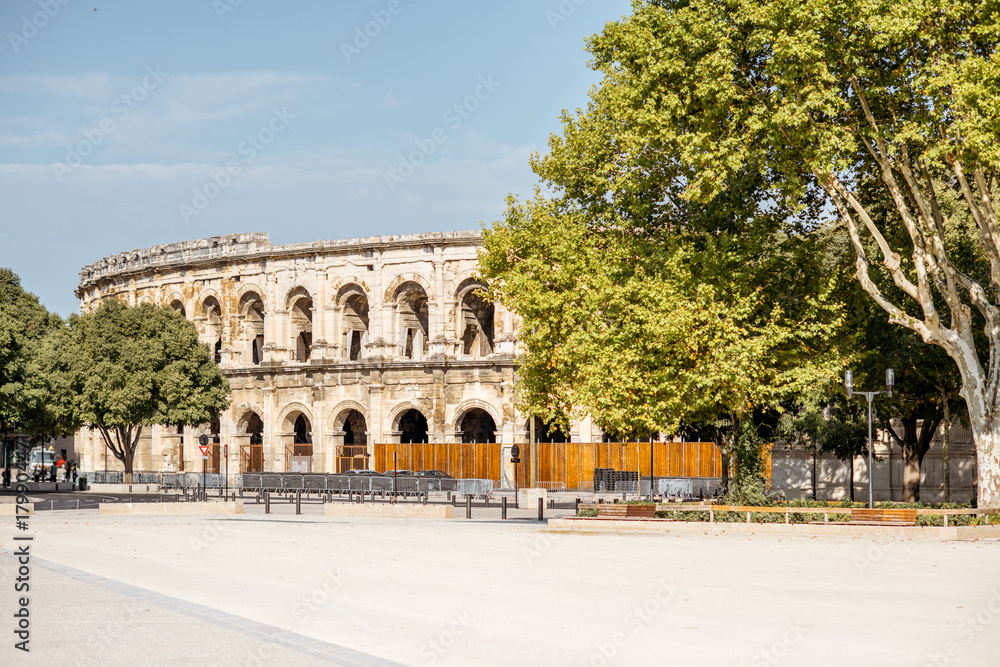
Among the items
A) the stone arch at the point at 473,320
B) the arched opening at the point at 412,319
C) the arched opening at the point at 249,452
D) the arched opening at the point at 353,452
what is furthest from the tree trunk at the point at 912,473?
the arched opening at the point at 249,452

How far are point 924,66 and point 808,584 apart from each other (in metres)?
12.2

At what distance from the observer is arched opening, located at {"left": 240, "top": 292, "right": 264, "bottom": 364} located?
56.1 metres

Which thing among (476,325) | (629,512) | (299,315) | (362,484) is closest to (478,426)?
(476,325)

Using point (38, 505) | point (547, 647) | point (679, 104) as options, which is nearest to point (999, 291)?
point (679, 104)

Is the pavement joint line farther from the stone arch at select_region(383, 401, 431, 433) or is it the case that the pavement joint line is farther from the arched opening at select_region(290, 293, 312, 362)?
the arched opening at select_region(290, 293, 312, 362)

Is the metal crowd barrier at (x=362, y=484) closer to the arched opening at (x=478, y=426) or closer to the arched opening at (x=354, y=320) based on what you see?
the arched opening at (x=478, y=426)

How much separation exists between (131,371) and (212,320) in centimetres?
1344

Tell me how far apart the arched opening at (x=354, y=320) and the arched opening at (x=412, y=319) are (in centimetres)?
202

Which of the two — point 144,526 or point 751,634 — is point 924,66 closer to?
point 751,634

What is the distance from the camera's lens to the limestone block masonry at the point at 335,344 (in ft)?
165

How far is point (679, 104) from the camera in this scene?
22.6 meters

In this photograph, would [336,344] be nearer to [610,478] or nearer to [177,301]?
[177,301]

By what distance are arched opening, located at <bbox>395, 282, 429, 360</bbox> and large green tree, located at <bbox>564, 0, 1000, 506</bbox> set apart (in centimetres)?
2853

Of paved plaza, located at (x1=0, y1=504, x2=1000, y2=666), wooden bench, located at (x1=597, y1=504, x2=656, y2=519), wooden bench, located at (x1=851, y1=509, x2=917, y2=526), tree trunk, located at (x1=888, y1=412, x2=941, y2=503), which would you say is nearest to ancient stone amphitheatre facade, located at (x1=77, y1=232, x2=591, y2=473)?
tree trunk, located at (x1=888, y1=412, x2=941, y2=503)
